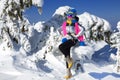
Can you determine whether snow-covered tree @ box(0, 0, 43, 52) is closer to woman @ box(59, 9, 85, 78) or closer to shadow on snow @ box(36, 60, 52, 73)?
shadow on snow @ box(36, 60, 52, 73)

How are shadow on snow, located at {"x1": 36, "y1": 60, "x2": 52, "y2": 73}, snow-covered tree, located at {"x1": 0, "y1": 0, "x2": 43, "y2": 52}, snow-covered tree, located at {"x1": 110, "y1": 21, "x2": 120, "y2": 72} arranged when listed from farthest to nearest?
snow-covered tree, located at {"x1": 110, "y1": 21, "x2": 120, "y2": 72} → snow-covered tree, located at {"x1": 0, "y1": 0, "x2": 43, "y2": 52} → shadow on snow, located at {"x1": 36, "y1": 60, "x2": 52, "y2": 73}

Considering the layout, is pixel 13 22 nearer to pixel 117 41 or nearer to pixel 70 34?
pixel 117 41

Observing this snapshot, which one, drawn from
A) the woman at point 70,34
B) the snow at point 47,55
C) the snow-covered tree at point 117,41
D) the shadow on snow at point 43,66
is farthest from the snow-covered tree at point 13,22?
the woman at point 70,34

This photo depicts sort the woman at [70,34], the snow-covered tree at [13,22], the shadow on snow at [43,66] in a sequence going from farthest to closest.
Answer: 1. the snow-covered tree at [13,22]
2. the shadow on snow at [43,66]
3. the woman at [70,34]

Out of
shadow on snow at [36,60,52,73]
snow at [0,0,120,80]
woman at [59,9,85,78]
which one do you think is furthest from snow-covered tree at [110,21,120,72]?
woman at [59,9,85,78]

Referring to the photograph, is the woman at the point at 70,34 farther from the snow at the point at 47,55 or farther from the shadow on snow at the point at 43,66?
the shadow on snow at the point at 43,66

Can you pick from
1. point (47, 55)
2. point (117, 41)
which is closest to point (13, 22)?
point (47, 55)

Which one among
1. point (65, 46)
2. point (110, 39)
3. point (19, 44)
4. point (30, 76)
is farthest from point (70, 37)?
point (110, 39)

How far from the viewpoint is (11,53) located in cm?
1362

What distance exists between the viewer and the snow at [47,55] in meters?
10.3

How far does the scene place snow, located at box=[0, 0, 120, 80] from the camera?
33.7ft

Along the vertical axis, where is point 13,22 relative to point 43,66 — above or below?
above

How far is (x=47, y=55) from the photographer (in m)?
14.9

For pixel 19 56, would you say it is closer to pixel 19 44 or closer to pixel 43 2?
pixel 19 44
